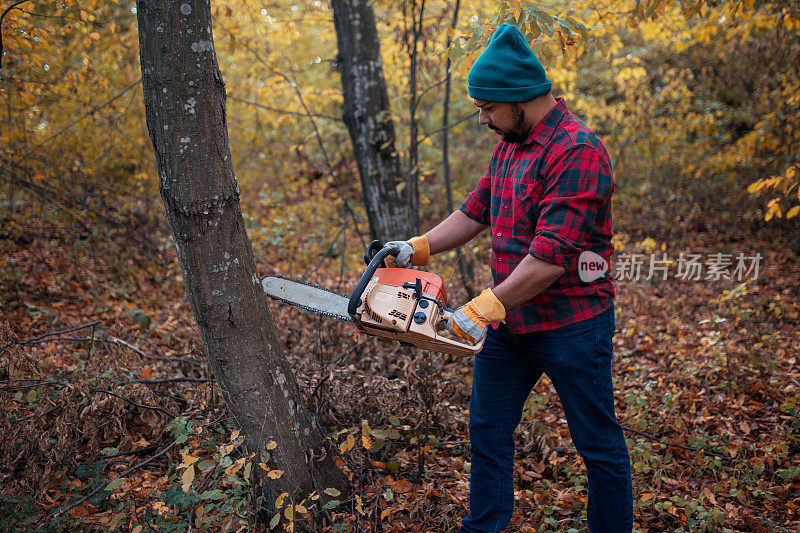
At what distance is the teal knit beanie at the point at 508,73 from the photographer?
191cm

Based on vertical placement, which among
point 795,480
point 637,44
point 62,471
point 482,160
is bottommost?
point 795,480

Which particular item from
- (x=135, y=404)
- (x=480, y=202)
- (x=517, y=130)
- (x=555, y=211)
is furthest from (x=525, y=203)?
(x=135, y=404)

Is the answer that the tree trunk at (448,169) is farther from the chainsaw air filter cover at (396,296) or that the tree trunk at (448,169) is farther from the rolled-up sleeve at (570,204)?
the rolled-up sleeve at (570,204)

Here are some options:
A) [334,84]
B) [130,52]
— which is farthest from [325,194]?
[130,52]

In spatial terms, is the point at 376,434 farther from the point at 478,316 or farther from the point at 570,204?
the point at 570,204

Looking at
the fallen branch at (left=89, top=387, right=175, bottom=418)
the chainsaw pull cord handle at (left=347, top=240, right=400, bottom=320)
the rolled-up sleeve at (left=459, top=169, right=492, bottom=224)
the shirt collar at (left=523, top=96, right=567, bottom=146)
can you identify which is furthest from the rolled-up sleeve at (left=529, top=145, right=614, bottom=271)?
the fallen branch at (left=89, top=387, right=175, bottom=418)

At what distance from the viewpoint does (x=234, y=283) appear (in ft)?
6.77

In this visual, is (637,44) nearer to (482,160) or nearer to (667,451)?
(482,160)

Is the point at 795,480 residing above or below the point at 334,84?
below

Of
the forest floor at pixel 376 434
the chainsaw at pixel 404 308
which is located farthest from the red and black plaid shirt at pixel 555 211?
the forest floor at pixel 376 434

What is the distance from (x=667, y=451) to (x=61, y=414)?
3.43m

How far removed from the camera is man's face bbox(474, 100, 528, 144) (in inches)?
78.7

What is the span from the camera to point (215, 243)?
200 cm

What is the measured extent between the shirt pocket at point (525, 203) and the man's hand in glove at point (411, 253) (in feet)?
1.59
